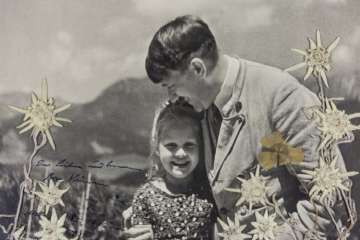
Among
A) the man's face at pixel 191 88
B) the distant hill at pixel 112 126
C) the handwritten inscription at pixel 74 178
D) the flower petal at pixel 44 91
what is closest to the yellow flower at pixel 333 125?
the man's face at pixel 191 88

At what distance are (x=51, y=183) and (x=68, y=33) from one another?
36 centimetres

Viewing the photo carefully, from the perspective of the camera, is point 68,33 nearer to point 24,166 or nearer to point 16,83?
point 16,83

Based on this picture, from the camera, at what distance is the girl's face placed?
5.16 ft

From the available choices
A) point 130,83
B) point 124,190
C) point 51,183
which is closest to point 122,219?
point 124,190

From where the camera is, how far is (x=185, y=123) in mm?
1575

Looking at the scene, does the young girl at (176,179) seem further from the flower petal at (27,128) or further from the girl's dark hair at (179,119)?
the flower petal at (27,128)

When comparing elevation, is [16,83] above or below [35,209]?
above

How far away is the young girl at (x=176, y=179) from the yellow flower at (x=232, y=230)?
0.03 meters

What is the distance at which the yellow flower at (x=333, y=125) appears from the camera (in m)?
1.55

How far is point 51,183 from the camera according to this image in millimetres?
1634

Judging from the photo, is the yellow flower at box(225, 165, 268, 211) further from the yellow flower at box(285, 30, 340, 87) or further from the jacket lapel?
the yellow flower at box(285, 30, 340, 87)

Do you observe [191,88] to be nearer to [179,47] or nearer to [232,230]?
[179,47]

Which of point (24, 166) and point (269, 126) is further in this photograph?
point (24, 166)

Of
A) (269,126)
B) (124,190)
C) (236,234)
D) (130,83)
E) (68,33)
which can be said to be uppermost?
(68,33)
